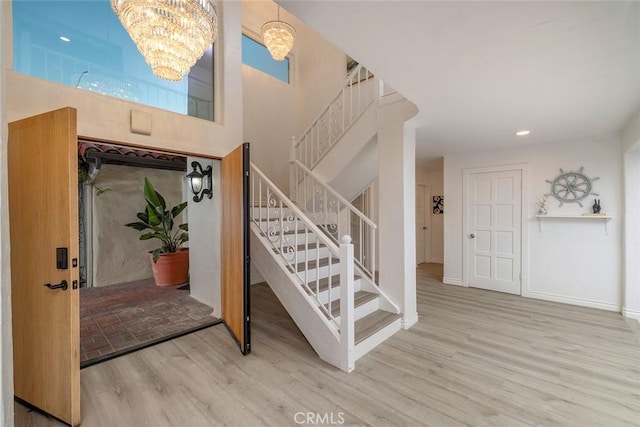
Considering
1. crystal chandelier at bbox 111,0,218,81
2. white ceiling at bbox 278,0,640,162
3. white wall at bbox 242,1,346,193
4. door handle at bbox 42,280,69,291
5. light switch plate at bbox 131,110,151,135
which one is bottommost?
door handle at bbox 42,280,69,291

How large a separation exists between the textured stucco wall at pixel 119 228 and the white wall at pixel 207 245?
220 centimetres

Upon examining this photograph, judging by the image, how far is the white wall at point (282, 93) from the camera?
5.33 m

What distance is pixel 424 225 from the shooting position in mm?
7355

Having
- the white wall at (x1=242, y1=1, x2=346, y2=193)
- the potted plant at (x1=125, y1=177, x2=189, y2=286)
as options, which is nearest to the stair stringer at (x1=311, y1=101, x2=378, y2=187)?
the white wall at (x1=242, y1=1, x2=346, y2=193)

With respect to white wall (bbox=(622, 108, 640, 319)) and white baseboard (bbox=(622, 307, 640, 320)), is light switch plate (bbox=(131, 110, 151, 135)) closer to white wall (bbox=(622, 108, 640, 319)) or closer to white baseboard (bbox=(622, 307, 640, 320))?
white wall (bbox=(622, 108, 640, 319))

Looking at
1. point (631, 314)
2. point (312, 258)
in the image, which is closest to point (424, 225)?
point (631, 314)

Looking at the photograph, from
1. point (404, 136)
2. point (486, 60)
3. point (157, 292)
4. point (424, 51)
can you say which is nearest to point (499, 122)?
point (404, 136)

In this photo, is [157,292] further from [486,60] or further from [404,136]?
[486,60]

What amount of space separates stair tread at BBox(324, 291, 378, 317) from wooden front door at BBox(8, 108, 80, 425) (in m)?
2.01

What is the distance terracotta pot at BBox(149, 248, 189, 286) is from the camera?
198 inches

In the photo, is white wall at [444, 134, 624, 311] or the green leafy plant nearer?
white wall at [444, 134, 624, 311]

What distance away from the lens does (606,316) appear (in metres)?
3.52

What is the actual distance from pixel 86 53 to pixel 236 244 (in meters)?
2.20

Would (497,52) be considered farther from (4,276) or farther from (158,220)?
(158,220)
